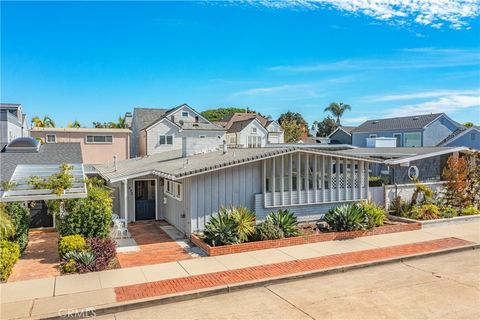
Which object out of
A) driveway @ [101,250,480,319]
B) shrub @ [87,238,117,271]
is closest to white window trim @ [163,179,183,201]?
shrub @ [87,238,117,271]

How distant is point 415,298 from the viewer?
28.6ft

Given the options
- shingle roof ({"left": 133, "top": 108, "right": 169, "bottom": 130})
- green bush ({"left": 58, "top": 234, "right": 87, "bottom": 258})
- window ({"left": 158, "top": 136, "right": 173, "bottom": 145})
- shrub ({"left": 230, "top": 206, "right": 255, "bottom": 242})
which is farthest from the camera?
shingle roof ({"left": 133, "top": 108, "right": 169, "bottom": 130})

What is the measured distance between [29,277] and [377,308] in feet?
28.9

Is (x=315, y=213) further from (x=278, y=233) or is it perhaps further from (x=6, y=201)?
(x=6, y=201)

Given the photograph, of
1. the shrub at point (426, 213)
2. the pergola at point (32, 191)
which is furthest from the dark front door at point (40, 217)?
the shrub at point (426, 213)

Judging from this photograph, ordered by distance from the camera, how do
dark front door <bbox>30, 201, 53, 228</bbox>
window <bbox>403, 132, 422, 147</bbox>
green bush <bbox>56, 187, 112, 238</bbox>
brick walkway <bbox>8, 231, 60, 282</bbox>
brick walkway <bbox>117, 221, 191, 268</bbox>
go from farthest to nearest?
window <bbox>403, 132, 422, 147</bbox>, dark front door <bbox>30, 201, 53, 228</bbox>, green bush <bbox>56, 187, 112, 238</bbox>, brick walkway <bbox>117, 221, 191, 268</bbox>, brick walkway <bbox>8, 231, 60, 282</bbox>

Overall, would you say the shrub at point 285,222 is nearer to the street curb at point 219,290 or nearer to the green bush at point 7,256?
the street curb at point 219,290

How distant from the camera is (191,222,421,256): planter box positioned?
1218 cm

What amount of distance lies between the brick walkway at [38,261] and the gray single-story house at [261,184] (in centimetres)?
305

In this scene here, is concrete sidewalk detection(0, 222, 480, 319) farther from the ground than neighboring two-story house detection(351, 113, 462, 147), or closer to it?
closer to it

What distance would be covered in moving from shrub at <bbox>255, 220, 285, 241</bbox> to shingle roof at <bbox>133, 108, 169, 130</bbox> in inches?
1172

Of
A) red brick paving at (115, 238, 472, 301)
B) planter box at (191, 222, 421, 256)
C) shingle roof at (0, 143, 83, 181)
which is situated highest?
shingle roof at (0, 143, 83, 181)

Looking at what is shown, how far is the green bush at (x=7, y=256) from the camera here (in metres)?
9.68

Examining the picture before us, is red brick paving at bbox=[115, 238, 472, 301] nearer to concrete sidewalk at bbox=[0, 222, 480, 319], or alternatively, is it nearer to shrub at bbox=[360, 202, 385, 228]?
concrete sidewalk at bbox=[0, 222, 480, 319]
